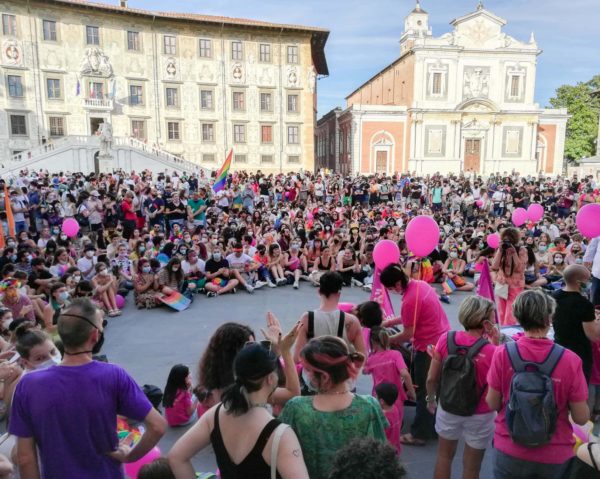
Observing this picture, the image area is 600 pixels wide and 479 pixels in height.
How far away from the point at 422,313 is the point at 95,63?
35113 mm

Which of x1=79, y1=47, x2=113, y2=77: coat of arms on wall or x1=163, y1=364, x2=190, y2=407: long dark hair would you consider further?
x1=79, y1=47, x2=113, y2=77: coat of arms on wall

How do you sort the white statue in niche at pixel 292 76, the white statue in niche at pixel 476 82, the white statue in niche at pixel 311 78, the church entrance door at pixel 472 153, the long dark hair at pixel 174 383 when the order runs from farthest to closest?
1. the church entrance door at pixel 472 153
2. the white statue in niche at pixel 476 82
3. the white statue in niche at pixel 311 78
4. the white statue in niche at pixel 292 76
5. the long dark hair at pixel 174 383

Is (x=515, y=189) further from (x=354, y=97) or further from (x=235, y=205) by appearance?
(x=354, y=97)

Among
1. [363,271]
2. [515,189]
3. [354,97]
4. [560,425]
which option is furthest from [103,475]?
[354,97]

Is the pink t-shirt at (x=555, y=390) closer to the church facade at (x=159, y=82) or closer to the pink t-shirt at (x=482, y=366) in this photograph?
the pink t-shirt at (x=482, y=366)

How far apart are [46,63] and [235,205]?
23.2 meters

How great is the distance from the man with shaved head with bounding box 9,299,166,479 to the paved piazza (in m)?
1.71

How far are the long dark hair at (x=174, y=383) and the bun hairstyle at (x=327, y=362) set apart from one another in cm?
251

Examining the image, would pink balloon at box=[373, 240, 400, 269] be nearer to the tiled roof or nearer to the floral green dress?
the floral green dress

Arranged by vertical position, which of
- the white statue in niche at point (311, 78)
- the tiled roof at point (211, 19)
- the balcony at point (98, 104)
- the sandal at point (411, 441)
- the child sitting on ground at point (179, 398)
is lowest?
the sandal at point (411, 441)

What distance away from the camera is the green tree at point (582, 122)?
160 feet

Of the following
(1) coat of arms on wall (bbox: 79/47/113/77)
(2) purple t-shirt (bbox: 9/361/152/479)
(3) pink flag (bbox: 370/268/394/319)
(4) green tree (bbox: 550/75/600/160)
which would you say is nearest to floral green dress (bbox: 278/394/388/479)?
(2) purple t-shirt (bbox: 9/361/152/479)

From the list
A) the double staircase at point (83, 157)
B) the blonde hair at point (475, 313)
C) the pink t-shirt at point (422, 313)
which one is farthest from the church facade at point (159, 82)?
the blonde hair at point (475, 313)

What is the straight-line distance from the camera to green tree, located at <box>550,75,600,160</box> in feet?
160
